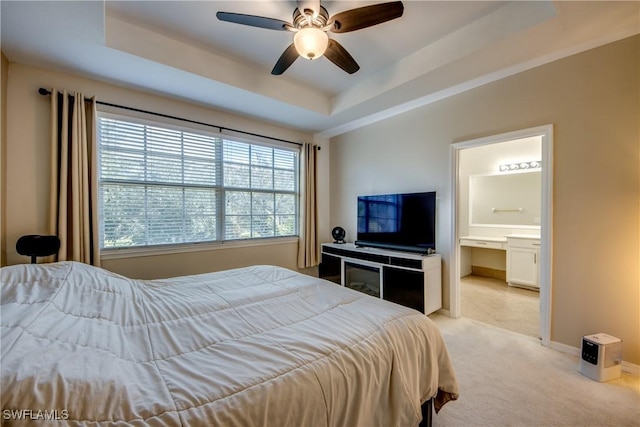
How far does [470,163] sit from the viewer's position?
16.5 feet

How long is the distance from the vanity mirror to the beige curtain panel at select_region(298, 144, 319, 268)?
3.14 m

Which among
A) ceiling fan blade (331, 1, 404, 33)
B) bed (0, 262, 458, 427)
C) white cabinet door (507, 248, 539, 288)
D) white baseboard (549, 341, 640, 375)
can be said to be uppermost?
ceiling fan blade (331, 1, 404, 33)

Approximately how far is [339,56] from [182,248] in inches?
109

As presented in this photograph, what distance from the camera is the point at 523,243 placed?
4152 millimetres

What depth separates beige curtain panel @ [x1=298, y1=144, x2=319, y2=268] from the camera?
4.29 metres

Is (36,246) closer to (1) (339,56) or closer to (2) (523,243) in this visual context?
(1) (339,56)

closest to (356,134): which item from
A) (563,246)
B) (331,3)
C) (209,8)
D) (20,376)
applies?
(331,3)

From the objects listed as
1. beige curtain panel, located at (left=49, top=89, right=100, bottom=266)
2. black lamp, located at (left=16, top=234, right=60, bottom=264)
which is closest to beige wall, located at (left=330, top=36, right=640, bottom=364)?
beige curtain panel, located at (left=49, top=89, right=100, bottom=266)

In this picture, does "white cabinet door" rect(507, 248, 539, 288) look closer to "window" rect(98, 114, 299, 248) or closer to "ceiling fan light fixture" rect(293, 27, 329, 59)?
"window" rect(98, 114, 299, 248)

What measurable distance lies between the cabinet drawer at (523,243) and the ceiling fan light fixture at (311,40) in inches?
168

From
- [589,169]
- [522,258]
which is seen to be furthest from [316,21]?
[522,258]

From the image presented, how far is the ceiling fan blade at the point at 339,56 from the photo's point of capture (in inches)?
79.0

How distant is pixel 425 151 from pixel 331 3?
82.2 inches

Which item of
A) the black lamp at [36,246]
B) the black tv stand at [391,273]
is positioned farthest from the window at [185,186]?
the black tv stand at [391,273]
